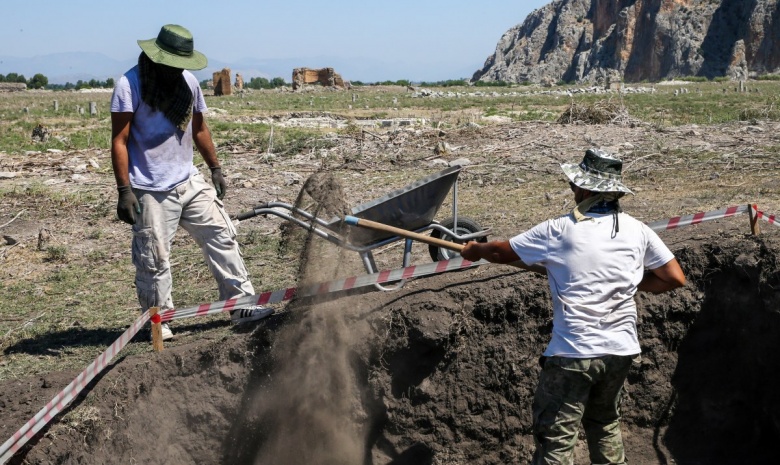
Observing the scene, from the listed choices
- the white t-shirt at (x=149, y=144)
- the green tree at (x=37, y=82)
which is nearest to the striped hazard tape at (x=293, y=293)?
the white t-shirt at (x=149, y=144)

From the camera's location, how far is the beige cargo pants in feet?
18.2

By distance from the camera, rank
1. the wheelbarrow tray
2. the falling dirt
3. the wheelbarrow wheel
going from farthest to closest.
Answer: the wheelbarrow wheel < the wheelbarrow tray < the falling dirt

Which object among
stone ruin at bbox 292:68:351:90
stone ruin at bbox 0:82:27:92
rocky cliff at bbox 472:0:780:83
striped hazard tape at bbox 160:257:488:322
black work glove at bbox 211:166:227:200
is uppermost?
rocky cliff at bbox 472:0:780:83

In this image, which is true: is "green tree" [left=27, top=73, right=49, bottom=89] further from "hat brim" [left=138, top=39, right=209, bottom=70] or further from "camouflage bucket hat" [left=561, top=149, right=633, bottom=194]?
"camouflage bucket hat" [left=561, top=149, right=633, bottom=194]

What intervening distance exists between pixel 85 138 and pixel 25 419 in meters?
14.2

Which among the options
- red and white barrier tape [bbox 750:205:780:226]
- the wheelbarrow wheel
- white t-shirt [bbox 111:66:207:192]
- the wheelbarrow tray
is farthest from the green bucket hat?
red and white barrier tape [bbox 750:205:780:226]

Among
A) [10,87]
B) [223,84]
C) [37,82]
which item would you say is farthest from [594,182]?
[37,82]

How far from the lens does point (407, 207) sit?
605cm

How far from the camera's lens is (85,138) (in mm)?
18031

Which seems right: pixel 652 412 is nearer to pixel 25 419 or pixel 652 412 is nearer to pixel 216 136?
pixel 25 419

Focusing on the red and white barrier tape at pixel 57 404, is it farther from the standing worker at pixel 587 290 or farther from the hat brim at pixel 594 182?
the hat brim at pixel 594 182

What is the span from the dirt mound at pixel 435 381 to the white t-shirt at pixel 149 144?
1136mm

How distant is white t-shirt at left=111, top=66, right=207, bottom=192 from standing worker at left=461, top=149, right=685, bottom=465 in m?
2.71

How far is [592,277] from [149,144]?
3.18 m
